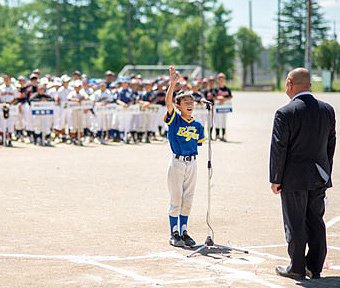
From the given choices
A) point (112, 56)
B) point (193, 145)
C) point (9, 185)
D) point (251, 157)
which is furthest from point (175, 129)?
point (112, 56)

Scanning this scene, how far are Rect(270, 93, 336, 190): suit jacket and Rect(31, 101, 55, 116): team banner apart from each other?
1545 centimetres

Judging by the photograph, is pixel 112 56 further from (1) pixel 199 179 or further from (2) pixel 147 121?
(1) pixel 199 179

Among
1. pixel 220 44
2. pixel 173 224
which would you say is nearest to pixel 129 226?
pixel 173 224

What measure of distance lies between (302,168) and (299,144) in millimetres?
250

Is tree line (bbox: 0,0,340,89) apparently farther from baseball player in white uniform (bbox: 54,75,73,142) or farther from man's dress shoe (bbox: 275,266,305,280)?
man's dress shoe (bbox: 275,266,305,280)

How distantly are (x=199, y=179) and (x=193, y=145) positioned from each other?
6.03 metres

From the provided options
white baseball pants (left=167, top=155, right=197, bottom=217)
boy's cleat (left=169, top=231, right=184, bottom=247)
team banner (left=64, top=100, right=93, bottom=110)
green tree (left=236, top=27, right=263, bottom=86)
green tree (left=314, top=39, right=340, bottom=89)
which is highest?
green tree (left=236, top=27, right=263, bottom=86)

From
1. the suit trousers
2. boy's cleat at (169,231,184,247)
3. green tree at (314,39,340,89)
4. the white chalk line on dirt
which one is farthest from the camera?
green tree at (314,39,340,89)

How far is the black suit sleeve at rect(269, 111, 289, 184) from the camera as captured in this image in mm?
6949

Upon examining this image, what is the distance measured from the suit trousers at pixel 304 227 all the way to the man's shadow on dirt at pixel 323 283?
12 cm

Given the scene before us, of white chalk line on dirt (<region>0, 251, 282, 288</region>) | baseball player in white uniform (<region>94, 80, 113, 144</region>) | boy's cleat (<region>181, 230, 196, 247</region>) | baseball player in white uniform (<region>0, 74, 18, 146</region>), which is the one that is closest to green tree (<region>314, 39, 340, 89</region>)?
baseball player in white uniform (<region>94, 80, 113, 144</region>)

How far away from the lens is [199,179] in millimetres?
14688

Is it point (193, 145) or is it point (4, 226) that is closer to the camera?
point (193, 145)

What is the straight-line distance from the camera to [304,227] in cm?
711
